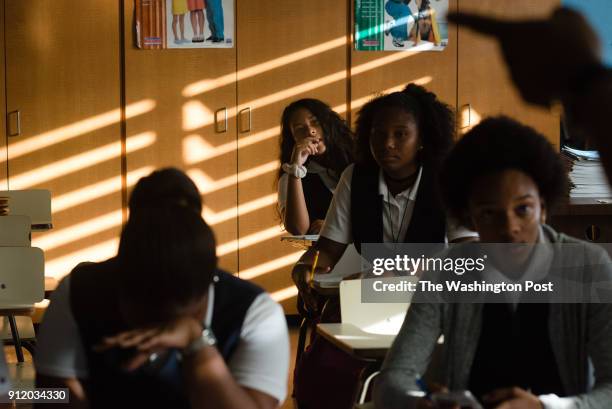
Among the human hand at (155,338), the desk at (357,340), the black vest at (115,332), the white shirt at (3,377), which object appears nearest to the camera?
the human hand at (155,338)

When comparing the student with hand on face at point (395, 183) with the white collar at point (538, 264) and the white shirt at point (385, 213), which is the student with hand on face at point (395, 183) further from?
the white collar at point (538, 264)

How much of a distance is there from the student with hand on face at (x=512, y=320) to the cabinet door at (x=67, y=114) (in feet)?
15.1

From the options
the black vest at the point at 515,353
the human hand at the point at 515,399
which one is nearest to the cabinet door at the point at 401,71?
the black vest at the point at 515,353

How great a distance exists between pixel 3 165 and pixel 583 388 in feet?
16.7

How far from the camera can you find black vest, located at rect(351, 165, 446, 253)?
9.35 ft

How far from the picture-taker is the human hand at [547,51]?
64 centimetres

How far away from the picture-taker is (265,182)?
6254 millimetres

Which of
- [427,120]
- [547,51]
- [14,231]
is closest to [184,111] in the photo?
[14,231]

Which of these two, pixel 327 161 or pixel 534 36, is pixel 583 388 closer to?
pixel 534 36

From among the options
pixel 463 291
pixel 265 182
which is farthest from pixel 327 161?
pixel 463 291

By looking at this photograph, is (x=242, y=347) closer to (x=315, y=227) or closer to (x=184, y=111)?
(x=315, y=227)

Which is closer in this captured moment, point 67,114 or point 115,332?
point 115,332

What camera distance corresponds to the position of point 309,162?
4227mm

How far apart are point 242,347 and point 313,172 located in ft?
9.10
